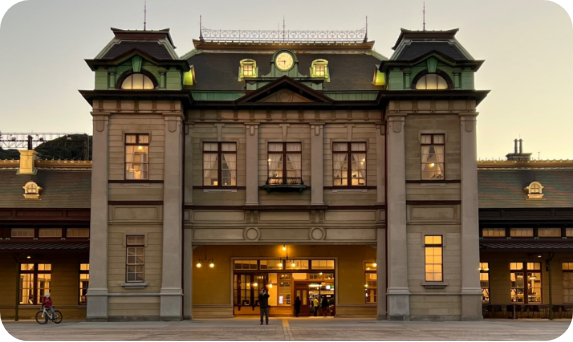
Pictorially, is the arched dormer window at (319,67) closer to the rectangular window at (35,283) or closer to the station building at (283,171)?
the station building at (283,171)

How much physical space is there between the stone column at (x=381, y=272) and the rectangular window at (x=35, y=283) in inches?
627

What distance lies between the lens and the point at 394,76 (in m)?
34.8

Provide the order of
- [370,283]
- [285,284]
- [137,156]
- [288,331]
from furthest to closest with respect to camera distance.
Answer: [285,284], [370,283], [137,156], [288,331]

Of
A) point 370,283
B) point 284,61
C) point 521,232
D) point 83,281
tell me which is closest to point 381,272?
point 370,283

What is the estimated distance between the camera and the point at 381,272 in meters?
35.0

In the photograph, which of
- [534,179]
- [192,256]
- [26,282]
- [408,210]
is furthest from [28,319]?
[534,179]

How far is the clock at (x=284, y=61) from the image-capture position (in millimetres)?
36562

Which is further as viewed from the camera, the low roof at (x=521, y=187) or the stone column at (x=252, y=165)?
the low roof at (x=521, y=187)

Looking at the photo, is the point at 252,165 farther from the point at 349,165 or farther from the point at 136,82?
the point at 136,82

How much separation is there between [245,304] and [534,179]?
16.5 m

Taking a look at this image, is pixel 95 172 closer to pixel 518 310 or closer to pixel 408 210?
pixel 408 210

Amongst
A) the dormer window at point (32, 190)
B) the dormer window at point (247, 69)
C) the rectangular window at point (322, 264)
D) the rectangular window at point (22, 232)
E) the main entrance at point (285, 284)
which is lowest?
the main entrance at point (285, 284)

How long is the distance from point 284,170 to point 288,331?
359 inches

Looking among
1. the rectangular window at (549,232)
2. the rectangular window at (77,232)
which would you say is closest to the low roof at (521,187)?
the rectangular window at (549,232)
